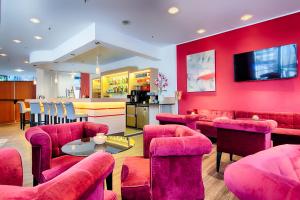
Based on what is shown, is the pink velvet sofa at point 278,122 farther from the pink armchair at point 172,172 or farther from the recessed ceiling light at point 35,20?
the recessed ceiling light at point 35,20

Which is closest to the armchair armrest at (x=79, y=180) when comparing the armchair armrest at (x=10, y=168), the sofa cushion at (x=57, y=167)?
the armchair armrest at (x=10, y=168)

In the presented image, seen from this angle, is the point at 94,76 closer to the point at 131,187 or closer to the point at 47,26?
the point at 47,26

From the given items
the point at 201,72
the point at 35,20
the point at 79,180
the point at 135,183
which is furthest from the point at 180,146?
the point at 35,20

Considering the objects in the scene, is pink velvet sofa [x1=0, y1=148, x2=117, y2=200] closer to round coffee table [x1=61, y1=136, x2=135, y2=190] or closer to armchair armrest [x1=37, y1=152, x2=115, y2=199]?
armchair armrest [x1=37, y1=152, x2=115, y2=199]

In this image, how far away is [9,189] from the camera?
2.22 feet

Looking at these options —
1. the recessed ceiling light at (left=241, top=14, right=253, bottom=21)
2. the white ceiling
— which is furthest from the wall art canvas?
the recessed ceiling light at (left=241, top=14, right=253, bottom=21)

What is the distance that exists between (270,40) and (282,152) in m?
4.09

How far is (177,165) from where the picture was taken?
5.19 ft

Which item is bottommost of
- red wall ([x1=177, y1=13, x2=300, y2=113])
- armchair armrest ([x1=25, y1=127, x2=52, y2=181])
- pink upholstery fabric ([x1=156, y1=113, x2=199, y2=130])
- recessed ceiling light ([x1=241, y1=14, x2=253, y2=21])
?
armchair armrest ([x1=25, y1=127, x2=52, y2=181])

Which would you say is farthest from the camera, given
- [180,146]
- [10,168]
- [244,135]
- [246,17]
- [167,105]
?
[167,105]

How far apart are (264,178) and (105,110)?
463 centimetres

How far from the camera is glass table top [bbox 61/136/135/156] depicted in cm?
185

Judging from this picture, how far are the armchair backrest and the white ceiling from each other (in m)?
2.99

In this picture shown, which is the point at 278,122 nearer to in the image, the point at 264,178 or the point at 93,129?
the point at 93,129
